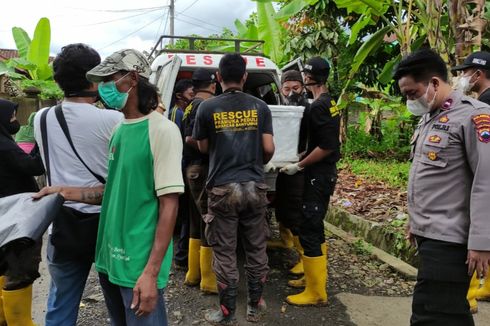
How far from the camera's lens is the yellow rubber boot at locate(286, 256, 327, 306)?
140 inches

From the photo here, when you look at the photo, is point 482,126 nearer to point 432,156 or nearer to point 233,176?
point 432,156

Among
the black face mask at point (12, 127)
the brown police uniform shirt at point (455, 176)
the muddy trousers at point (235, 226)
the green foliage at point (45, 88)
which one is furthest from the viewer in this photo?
the green foliage at point (45, 88)

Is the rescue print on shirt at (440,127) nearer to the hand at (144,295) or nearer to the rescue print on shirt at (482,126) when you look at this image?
the rescue print on shirt at (482,126)

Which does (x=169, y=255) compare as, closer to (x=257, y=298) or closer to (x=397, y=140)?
(x=257, y=298)

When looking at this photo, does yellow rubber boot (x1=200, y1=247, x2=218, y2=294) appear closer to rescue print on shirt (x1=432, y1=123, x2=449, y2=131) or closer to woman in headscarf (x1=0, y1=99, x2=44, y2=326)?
woman in headscarf (x1=0, y1=99, x2=44, y2=326)

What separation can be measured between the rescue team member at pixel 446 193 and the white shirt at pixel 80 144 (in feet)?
5.36

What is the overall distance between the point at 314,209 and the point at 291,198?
0.98 m

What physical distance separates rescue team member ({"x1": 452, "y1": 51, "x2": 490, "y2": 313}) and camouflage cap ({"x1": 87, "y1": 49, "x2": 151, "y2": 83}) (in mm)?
2810

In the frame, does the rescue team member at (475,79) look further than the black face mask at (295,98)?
No

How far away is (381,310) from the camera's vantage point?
3557 mm

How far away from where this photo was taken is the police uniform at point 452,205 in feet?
6.42

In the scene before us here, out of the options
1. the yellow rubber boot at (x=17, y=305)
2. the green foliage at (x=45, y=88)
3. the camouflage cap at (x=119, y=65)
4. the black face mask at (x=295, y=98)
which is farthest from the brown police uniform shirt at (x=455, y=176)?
the green foliage at (x=45, y=88)

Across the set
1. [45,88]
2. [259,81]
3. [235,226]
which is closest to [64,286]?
[235,226]

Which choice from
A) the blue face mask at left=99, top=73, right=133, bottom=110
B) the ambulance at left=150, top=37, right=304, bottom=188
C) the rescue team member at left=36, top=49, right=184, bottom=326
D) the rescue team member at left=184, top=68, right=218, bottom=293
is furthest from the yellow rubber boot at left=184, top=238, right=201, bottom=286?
the blue face mask at left=99, top=73, right=133, bottom=110
